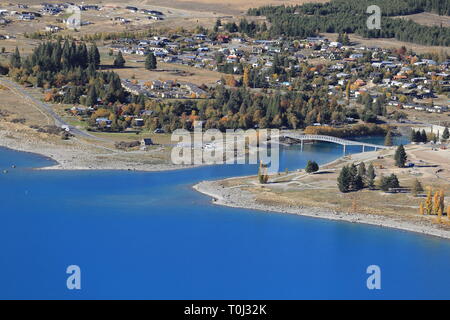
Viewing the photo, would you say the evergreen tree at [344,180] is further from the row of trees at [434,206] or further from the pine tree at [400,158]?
the pine tree at [400,158]

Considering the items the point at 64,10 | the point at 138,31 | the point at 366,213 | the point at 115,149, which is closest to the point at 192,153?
the point at 115,149

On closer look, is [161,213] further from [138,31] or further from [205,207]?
[138,31]

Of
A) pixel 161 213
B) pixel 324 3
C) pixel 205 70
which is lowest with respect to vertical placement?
pixel 161 213

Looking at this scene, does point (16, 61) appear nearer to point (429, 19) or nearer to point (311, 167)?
point (311, 167)

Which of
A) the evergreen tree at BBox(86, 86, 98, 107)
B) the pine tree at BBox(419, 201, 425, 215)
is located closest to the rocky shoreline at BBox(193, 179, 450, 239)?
the pine tree at BBox(419, 201, 425, 215)

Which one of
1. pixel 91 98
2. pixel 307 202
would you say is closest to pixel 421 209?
pixel 307 202

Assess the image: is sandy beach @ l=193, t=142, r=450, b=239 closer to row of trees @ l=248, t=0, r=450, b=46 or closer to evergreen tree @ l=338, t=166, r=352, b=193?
evergreen tree @ l=338, t=166, r=352, b=193
